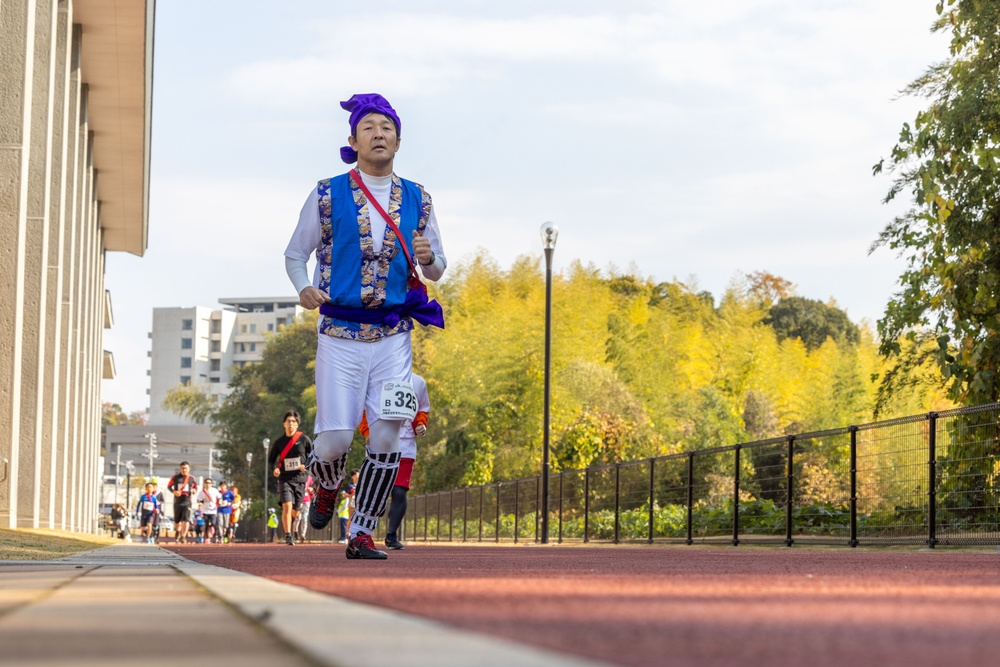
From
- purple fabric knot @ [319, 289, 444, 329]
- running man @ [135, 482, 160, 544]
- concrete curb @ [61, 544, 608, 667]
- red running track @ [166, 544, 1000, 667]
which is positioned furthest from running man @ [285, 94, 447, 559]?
running man @ [135, 482, 160, 544]

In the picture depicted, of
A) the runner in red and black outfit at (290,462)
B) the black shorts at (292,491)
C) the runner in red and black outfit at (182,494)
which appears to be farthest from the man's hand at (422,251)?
the runner in red and black outfit at (182,494)

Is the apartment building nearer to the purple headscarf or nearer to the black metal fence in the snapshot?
the black metal fence

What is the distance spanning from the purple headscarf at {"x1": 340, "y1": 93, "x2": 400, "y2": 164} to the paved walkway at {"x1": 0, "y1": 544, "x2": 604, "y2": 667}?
4342 millimetres

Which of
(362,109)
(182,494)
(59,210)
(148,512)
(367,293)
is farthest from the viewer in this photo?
(148,512)

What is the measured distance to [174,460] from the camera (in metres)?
159

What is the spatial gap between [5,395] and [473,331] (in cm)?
3298

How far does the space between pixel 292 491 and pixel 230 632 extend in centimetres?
1684

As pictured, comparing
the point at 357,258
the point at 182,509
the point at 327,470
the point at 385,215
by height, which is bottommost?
the point at 182,509

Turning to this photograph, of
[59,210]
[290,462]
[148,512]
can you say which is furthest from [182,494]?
[290,462]

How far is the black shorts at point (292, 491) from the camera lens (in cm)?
1911

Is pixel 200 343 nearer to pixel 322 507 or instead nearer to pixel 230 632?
pixel 322 507

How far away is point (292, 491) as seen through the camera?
63.0 feet

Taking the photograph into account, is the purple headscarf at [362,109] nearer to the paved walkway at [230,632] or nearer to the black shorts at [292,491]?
the paved walkway at [230,632]

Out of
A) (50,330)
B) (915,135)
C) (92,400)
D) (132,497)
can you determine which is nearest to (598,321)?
(92,400)
